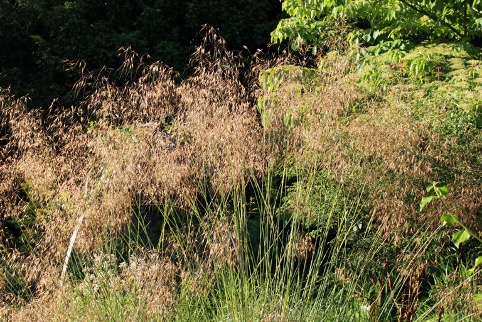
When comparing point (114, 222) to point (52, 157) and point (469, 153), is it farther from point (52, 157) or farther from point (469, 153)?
point (469, 153)

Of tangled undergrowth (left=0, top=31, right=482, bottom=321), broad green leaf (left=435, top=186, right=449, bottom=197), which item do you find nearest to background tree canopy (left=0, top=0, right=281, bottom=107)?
tangled undergrowth (left=0, top=31, right=482, bottom=321)

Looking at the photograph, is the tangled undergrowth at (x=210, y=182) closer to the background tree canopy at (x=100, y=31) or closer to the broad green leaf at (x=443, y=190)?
the broad green leaf at (x=443, y=190)

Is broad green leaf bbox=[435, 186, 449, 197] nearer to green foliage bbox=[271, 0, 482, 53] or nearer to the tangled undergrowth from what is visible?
the tangled undergrowth

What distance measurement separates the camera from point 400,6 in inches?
271

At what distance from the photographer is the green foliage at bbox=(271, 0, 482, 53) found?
686 cm

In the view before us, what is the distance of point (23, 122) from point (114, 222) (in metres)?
1.19

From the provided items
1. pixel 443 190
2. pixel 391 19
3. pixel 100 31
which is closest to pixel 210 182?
pixel 443 190

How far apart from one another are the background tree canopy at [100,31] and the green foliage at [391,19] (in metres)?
3.03

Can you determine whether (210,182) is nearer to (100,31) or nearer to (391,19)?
(391,19)

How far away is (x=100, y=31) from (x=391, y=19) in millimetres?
5682

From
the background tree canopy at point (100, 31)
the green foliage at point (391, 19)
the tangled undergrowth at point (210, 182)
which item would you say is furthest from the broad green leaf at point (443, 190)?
the background tree canopy at point (100, 31)

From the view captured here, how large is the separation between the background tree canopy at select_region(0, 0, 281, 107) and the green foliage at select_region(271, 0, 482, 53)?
303 centimetres

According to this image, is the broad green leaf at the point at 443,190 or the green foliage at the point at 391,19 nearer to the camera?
the broad green leaf at the point at 443,190

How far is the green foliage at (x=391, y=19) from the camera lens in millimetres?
6855
